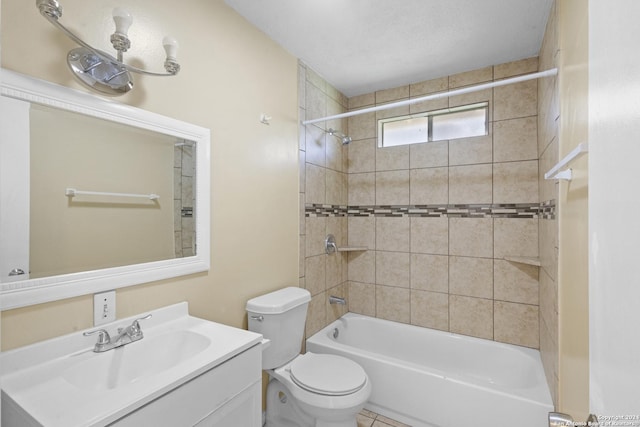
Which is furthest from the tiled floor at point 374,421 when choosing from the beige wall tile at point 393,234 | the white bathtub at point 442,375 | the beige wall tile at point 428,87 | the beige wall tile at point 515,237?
the beige wall tile at point 428,87

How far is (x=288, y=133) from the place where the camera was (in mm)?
2191

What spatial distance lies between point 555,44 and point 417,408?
2274 mm

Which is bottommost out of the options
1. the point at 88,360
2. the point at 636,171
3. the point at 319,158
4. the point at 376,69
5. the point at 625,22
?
the point at 88,360

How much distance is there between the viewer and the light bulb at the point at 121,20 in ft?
3.60

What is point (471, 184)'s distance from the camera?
2467mm

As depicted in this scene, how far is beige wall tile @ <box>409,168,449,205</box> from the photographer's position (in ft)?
8.42

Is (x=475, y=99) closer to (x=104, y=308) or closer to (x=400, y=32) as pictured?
(x=400, y=32)

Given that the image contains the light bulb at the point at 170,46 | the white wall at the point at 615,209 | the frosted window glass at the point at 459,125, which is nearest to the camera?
the white wall at the point at 615,209

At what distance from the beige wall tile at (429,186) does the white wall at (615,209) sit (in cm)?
220

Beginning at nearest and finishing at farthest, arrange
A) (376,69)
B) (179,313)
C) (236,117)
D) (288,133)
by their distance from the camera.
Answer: (179,313), (236,117), (288,133), (376,69)

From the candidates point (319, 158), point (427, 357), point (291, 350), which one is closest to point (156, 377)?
point (291, 350)

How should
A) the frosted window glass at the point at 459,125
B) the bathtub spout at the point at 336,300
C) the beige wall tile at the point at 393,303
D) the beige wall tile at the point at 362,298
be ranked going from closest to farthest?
the frosted window glass at the point at 459,125, the bathtub spout at the point at 336,300, the beige wall tile at the point at 393,303, the beige wall tile at the point at 362,298

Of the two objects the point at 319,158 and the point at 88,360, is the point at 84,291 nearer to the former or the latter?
the point at 88,360

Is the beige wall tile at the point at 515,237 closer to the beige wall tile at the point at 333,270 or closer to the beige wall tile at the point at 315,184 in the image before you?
the beige wall tile at the point at 333,270
